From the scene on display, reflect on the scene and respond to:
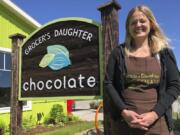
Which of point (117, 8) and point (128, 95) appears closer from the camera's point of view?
point (128, 95)

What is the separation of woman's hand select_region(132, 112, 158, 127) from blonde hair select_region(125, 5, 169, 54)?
2.00 ft

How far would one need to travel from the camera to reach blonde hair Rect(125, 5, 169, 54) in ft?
10.6

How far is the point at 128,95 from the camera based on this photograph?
3074 mm

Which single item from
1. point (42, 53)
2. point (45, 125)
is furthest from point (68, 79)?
point (45, 125)

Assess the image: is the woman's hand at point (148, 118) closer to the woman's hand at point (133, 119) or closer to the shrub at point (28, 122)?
the woman's hand at point (133, 119)

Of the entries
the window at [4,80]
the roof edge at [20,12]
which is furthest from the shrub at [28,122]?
the roof edge at [20,12]

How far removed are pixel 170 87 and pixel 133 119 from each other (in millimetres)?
476

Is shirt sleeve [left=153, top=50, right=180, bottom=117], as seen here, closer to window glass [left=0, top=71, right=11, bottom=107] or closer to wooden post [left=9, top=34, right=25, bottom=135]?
wooden post [left=9, top=34, right=25, bottom=135]

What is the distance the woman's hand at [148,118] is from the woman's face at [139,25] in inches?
30.0

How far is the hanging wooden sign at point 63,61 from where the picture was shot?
4.75m

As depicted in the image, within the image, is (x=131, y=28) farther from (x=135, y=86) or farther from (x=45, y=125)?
(x=45, y=125)

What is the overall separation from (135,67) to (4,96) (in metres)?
9.80

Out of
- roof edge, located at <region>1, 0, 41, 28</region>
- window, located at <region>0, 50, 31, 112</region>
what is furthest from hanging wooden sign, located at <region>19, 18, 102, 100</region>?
roof edge, located at <region>1, 0, 41, 28</region>

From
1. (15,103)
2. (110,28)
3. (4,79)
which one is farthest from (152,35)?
(4,79)
